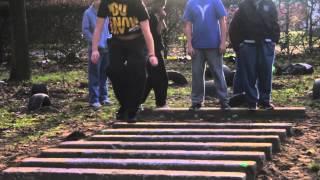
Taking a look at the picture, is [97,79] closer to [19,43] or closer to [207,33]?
[207,33]

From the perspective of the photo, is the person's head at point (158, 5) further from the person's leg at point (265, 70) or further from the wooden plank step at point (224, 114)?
the person's leg at point (265, 70)

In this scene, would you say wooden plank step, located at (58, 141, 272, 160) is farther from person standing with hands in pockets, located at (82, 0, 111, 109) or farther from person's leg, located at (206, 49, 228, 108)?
person standing with hands in pockets, located at (82, 0, 111, 109)

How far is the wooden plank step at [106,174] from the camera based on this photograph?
461 centimetres

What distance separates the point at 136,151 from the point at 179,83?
263 inches

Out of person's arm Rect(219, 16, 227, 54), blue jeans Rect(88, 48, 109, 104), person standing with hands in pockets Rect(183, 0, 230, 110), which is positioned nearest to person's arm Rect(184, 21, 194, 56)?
person standing with hands in pockets Rect(183, 0, 230, 110)

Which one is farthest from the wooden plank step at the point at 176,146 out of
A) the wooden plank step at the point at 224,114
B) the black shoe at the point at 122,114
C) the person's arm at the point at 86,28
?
the person's arm at the point at 86,28

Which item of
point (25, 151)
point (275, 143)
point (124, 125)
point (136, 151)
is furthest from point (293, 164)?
point (25, 151)

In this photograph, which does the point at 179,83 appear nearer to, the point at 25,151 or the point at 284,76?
the point at 284,76

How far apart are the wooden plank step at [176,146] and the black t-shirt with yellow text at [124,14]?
1.40 metres

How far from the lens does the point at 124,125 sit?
7008 mm

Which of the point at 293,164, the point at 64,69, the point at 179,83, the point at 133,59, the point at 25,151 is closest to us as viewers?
the point at 293,164

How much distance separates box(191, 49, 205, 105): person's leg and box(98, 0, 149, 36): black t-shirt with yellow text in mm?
1151

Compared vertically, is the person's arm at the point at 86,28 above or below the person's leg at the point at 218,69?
above

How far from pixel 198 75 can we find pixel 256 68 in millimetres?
715
